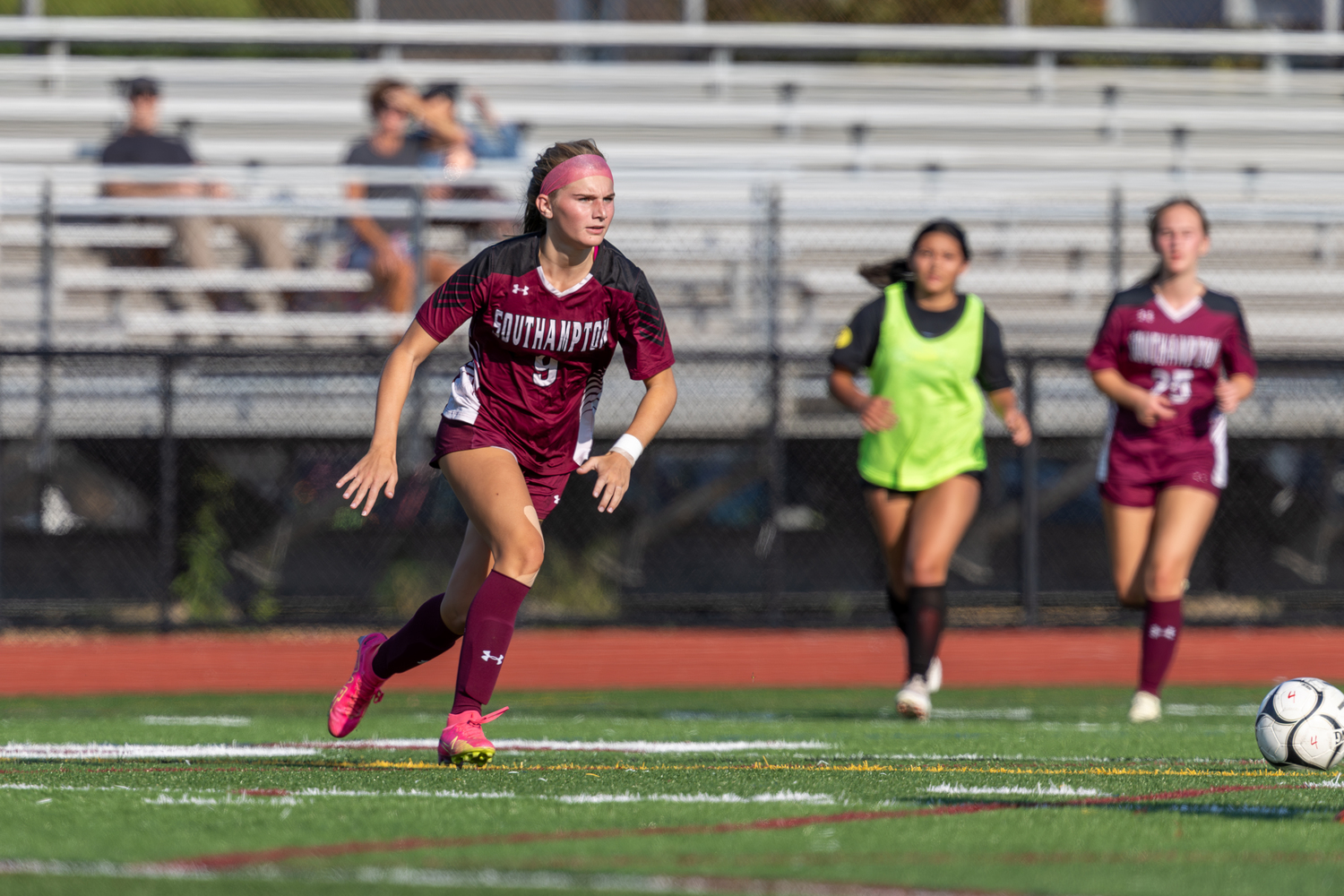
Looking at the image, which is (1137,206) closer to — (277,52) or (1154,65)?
(1154,65)

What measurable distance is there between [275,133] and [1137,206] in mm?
8841

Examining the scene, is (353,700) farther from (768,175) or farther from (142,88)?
(768,175)

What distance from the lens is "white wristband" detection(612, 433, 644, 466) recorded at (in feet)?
17.8

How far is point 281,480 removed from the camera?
13.5m

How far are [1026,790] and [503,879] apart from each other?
195 cm

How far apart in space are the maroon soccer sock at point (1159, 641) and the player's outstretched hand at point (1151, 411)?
85 centimetres

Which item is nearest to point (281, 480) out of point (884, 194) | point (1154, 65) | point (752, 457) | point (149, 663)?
point (149, 663)

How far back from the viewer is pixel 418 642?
5867 millimetres

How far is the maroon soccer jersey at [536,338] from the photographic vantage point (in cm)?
554

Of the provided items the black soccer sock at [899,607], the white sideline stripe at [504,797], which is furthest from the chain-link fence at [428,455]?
the white sideline stripe at [504,797]

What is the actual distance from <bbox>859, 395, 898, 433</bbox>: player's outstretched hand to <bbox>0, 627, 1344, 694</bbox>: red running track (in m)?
3.51

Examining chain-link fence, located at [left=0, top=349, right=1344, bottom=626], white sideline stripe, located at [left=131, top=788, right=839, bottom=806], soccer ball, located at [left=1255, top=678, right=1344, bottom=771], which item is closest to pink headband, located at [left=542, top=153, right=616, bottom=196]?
white sideline stripe, located at [left=131, top=788, right=839, bottom=806]

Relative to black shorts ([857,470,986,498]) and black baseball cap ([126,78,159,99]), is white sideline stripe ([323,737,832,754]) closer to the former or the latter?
black shorts ([857,470,986,498])

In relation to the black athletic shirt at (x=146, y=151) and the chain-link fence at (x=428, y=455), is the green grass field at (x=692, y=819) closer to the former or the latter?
the chain-link fence at (x=428, y=455)
